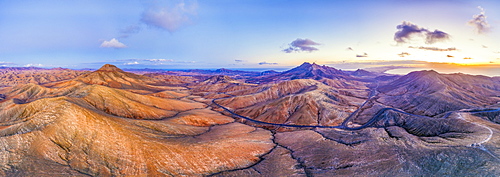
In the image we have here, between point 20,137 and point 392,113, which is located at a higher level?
point 20,137

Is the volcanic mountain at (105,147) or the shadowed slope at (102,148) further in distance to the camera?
the shadowed slope at (102,148)

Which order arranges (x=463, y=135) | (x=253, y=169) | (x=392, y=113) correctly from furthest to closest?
(x=392, y=113), (x=463, y=135), (x=253, y=169)

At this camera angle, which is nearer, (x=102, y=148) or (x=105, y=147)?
(x=102, y=148)

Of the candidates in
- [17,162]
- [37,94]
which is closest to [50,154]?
[17,162]

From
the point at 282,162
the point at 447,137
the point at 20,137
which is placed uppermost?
the point at 20,137

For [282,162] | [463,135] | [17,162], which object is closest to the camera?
[17,162]

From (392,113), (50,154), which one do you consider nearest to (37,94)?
(50,154)

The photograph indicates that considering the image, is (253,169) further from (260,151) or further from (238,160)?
(260,151)

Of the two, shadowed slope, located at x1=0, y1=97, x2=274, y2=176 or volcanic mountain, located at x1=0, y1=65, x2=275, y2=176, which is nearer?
volcanic mountain, located at x1=0, y1=65, x2=275, y2=176

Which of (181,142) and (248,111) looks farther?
(248,111)
